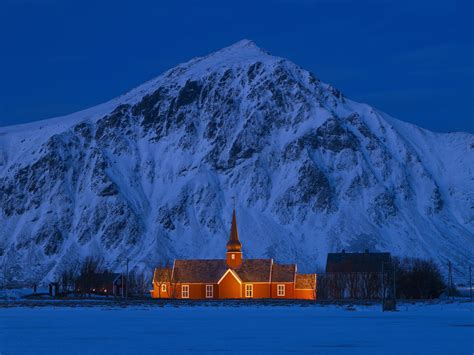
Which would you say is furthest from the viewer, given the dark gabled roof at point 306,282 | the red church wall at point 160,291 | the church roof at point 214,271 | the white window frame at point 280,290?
the red church wall at point 160,291

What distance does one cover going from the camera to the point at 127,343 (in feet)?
177

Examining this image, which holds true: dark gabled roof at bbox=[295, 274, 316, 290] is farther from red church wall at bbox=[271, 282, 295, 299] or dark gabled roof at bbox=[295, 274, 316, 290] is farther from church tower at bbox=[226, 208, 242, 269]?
church tower at bbox=[226, 208, 242, 269]

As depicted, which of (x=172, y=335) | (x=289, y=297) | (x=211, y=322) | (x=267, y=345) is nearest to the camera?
(x=267, y=345)

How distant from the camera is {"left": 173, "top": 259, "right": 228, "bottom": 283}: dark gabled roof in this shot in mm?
144875

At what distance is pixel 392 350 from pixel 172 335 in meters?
15.2

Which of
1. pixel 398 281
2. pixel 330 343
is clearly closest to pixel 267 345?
pixel 330 343

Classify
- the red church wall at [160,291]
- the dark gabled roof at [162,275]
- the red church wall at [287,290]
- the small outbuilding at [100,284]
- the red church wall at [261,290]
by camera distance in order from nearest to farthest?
the red church wall at [287,290] → the red church wall at [261,290] → the red church wall at [160,291] → the dark gabled roof at [162,275] → the small outbuilding at [100,284]

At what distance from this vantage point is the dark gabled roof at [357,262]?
15788cm

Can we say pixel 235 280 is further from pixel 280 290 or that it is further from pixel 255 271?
pixel 280 290

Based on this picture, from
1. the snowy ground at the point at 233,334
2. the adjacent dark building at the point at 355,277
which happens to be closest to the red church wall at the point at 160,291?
the adjacent dark building at the point at 355,277

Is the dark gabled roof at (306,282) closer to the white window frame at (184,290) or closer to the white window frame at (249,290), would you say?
the white window frame at (249,290)

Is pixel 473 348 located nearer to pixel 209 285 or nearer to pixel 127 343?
pixel 127 343

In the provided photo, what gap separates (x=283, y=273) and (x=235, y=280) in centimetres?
681

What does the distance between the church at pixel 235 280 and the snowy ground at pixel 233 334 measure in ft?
190
